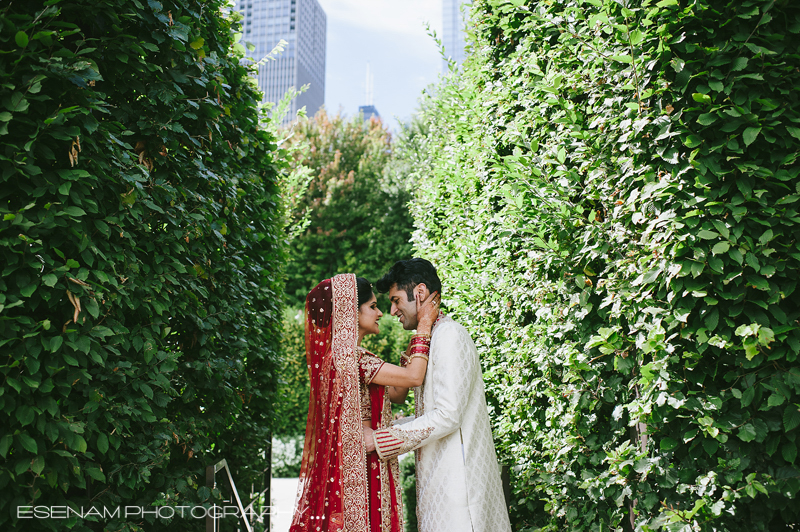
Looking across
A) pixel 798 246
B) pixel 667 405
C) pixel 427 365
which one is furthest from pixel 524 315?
pixel 798 246

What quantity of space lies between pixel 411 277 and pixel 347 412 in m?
0.77

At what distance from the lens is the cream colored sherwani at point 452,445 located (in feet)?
8.41

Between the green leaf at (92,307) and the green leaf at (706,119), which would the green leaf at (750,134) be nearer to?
the green leaf at (706,119)

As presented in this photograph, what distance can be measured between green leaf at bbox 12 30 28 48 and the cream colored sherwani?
2.03 metres

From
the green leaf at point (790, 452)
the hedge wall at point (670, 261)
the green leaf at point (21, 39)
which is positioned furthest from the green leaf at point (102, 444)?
the green leaf at point (790, 452)

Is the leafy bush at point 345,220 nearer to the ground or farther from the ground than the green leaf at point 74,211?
farther from the ground

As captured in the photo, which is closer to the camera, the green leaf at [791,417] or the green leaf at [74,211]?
the green leaf at [791,417]

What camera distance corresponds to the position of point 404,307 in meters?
2.89

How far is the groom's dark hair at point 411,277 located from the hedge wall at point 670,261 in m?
0.45

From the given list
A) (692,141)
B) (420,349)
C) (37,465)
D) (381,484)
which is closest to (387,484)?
(381,484)

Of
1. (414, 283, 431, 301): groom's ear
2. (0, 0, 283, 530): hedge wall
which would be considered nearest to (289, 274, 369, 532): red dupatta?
(414, 283, 431, 301): groom's ear

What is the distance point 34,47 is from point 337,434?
2.03 meters

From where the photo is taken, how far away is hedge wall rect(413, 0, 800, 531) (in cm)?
165

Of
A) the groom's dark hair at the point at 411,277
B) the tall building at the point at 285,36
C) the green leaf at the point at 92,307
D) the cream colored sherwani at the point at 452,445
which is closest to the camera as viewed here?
the green leaf at the point at 92,307
